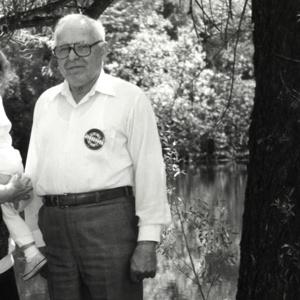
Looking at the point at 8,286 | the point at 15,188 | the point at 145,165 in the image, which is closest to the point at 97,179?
the point at 145,165

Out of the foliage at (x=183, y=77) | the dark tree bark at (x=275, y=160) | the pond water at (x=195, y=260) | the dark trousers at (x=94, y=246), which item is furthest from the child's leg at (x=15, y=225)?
the foliage at (x=183, y=77)

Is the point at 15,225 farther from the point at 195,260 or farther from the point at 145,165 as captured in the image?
the point at 195,260

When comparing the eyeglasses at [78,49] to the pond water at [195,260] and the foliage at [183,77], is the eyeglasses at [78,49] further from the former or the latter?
the foliage at [183,77]

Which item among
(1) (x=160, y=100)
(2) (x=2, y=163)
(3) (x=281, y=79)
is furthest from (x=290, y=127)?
(1) (x=160, y=100)

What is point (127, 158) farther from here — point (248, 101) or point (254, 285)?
point (248, 101)

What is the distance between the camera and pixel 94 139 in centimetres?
315

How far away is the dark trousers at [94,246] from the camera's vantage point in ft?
10.4

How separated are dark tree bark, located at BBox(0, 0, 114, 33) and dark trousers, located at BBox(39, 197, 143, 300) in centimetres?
191

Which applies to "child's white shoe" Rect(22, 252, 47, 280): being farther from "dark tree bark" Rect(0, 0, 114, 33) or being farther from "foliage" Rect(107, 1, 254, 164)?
"foliage" Rect(107, 1, 254, 164)

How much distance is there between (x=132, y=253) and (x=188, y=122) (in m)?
21.4

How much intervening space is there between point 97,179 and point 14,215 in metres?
0.38

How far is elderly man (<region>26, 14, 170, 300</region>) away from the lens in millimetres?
3156

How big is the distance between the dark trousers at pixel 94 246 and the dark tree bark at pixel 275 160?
2.55ft

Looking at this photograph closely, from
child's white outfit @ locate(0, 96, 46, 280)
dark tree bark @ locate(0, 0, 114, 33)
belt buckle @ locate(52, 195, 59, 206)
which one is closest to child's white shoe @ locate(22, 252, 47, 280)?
→ child's white outfit @ locate(0, 96, 46, 280)
